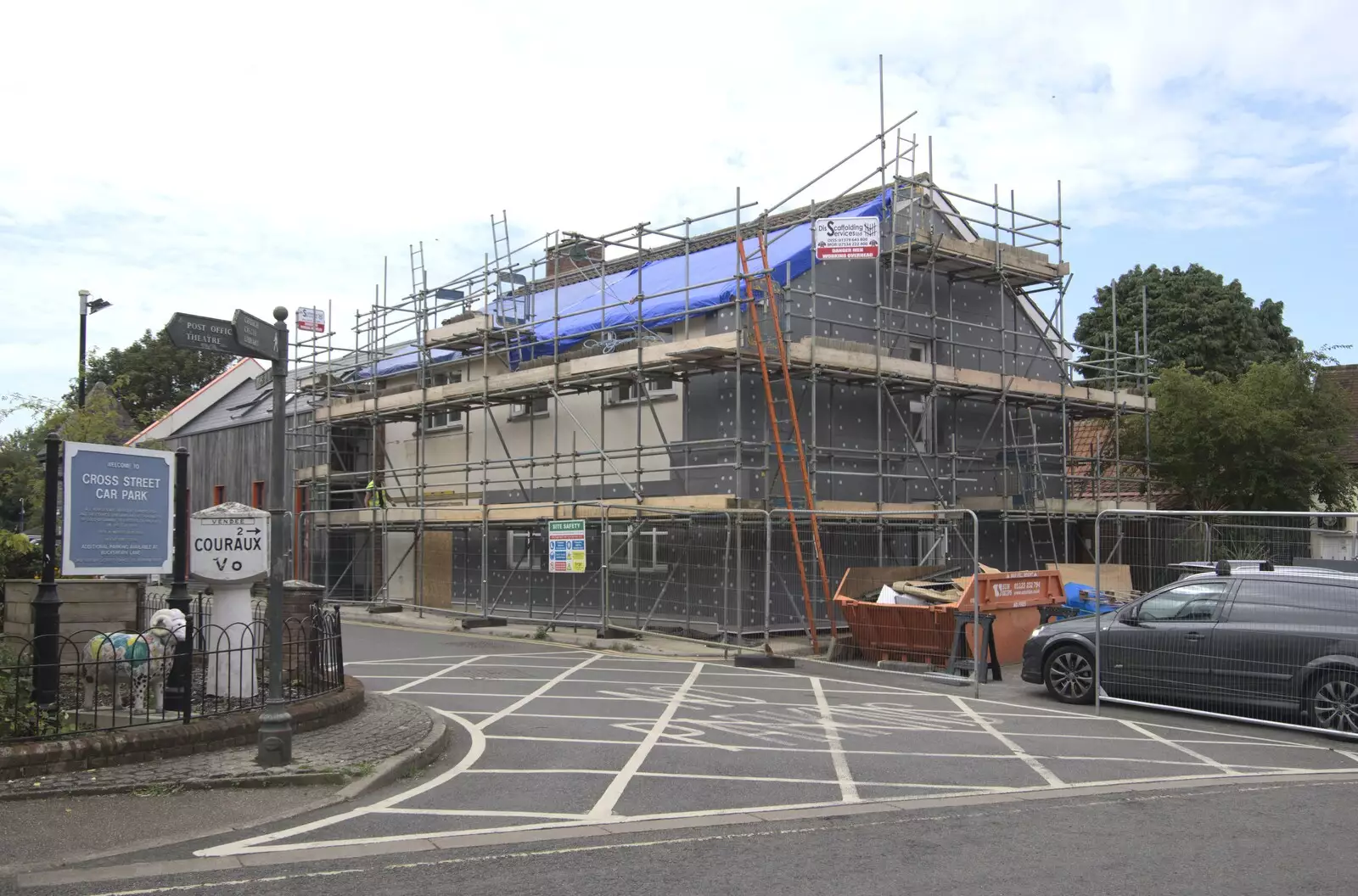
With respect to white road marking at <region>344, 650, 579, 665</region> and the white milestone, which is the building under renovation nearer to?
white road marking at <region>344, 650, 579, 665</region>

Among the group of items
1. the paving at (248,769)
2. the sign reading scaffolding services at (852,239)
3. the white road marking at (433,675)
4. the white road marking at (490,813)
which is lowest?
the white road marking at (433,675)

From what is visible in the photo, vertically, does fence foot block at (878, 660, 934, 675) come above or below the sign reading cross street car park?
below

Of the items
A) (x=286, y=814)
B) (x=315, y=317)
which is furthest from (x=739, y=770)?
(x=315, y=317)

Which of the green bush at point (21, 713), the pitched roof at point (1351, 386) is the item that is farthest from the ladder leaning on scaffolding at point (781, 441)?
the pitched roof at point (1351, 386)

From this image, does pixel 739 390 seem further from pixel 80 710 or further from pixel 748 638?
pixel 80 710

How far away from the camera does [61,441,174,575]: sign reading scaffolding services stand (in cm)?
993

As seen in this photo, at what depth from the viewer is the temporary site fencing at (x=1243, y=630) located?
37.7 feet

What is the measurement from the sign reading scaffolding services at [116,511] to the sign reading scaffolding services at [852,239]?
11731mm

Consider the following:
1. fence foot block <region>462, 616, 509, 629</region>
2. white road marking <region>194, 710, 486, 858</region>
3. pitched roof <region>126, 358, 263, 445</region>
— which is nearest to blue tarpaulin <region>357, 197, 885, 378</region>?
fence foot block <region>462, 616, 509, 629</region>

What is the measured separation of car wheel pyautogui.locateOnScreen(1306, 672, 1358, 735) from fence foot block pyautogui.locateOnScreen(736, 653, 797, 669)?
6.89 metres

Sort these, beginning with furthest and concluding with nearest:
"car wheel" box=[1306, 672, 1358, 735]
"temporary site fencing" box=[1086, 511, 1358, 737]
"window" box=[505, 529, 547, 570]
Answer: "window" box=[505, 529, 547, 570] → "temporary site fencing" box=[1086, 511, 1358, 737] → "car wheel" box=[1306, 672, 1358, 735]

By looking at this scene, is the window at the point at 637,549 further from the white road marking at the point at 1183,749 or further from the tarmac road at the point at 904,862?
the tarmac road at the point at 904,862

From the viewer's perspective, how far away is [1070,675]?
44.6 ft

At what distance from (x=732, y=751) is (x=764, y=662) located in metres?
6.31
